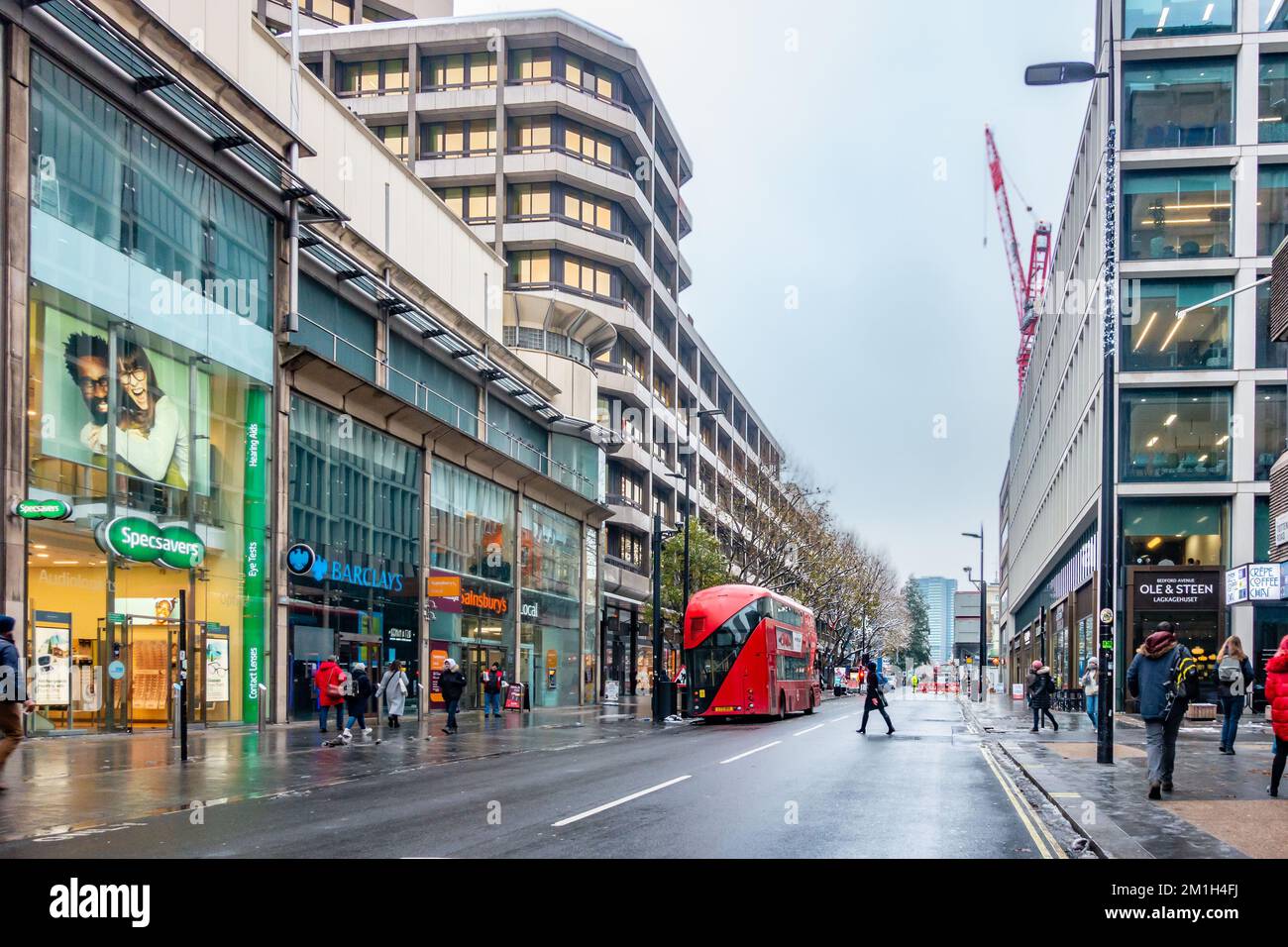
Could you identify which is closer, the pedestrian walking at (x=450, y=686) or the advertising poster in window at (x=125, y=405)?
the advertising poster in window at (x=125, y=405)

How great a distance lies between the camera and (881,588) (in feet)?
341

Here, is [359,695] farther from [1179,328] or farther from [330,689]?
[1179,328]

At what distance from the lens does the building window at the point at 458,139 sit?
220 ft

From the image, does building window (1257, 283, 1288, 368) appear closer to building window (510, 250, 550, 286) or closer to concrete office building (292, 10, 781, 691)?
concrete office building (292, 10, 781, 691)

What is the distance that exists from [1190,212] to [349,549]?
30.9 m

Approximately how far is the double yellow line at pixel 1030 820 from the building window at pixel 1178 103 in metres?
33.1

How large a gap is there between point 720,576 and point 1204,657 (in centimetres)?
2285


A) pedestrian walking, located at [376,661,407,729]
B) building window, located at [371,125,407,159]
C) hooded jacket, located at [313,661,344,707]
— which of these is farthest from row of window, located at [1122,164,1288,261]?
building window, located at [371,125,407,159]

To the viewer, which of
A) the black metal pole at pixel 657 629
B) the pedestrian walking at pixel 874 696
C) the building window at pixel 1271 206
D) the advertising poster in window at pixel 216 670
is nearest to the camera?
the pedestrian walking at pixel 874 696

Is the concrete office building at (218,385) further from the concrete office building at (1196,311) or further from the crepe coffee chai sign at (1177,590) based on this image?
the concrete office building at (1196,311)

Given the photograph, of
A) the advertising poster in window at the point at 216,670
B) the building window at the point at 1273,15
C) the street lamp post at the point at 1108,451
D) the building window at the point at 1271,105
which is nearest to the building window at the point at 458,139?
the building window at the point at 1273,15

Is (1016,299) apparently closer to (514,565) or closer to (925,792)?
(514,565)

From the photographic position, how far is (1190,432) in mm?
44469
